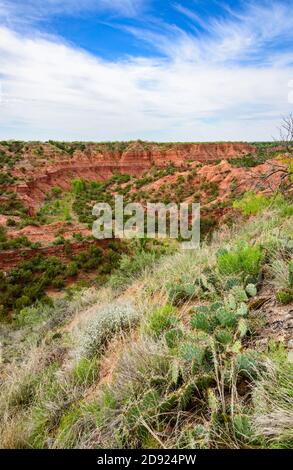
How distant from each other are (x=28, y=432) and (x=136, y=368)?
0.97 m

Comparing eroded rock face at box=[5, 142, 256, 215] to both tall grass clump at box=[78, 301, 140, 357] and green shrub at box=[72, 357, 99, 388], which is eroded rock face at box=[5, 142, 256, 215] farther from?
green shrub at box=[72, 357, 99, 388]

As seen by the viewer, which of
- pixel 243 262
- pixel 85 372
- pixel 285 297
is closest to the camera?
pixel 285 297

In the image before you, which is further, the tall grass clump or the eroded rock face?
the eroded rock face

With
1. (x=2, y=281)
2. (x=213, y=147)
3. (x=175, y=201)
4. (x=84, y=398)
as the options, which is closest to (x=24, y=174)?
(x=175, y=201)

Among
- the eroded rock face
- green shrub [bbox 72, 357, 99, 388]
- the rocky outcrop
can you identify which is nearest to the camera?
green shrub [bbox 72, 357, 99, 388]

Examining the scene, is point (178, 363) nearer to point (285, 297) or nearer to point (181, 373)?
point (181, 373)

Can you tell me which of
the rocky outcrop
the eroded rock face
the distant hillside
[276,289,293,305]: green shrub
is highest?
the eroded rock face

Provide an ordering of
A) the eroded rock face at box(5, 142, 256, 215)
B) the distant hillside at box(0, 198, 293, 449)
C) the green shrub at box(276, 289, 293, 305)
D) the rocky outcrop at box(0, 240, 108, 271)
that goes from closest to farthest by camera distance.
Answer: the distant hillside at box(0, 198, 293, 449), the green shrub at box(276, 289, 293, 305), the rocky outcrop at box(0, 240, 108, 271), the eroded rock face at box(5, 142, 256, 215)

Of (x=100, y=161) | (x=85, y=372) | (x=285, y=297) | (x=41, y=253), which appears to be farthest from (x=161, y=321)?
(x=100, y=161)

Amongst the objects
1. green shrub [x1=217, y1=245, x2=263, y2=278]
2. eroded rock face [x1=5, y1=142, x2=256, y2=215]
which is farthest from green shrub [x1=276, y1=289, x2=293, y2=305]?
eroded rock face [x1=5, y1=142, x2=256, y2=215]

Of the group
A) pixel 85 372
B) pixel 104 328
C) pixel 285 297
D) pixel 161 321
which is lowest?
pixel 85 372

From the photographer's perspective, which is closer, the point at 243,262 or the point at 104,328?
the point at 243,262

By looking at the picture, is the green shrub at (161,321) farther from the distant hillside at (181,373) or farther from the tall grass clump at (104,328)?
the tall grass clump at (104,328)

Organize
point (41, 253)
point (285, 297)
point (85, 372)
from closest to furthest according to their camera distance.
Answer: point (285, 297) < point (85, 372) < point (41, 253)
